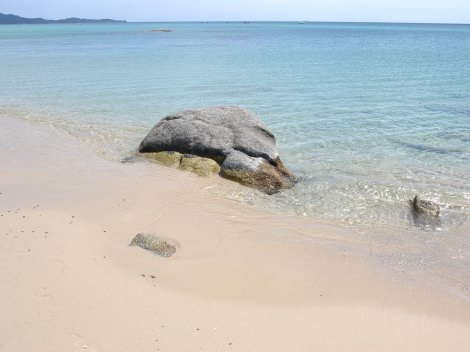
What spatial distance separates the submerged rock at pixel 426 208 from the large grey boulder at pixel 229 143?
2661 millimetres

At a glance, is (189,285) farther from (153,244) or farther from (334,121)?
(334,121)

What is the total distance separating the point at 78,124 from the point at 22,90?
348 inches

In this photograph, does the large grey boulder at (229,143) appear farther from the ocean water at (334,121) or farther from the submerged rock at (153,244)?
the submerged rock at (153,244)

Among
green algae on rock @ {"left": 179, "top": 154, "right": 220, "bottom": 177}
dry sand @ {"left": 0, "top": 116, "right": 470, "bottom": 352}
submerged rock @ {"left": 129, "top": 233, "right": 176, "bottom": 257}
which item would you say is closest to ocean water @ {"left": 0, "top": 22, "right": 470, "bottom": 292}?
green algae on rock @ {"left": 179, "top": 154, "right": 220, "bottom": 177}

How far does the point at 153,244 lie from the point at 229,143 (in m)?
4.59

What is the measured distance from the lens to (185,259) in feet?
22.1

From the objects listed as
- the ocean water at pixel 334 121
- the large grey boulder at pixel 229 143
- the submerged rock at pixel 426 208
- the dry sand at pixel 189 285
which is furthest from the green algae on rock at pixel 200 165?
the submerged rock at pixel 426 208

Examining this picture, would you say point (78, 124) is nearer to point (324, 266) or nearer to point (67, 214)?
point (67, 214)

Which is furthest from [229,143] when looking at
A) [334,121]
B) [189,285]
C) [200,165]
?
[334,121]

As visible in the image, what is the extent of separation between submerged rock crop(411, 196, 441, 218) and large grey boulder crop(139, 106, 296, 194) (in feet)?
8.73

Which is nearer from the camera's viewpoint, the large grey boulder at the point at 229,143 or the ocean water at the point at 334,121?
the ocean water at the point at 334,121

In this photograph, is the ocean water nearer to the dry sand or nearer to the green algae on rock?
the green algae on rock

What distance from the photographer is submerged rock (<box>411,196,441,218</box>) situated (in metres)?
8.63

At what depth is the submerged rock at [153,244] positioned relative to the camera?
22.5ft
